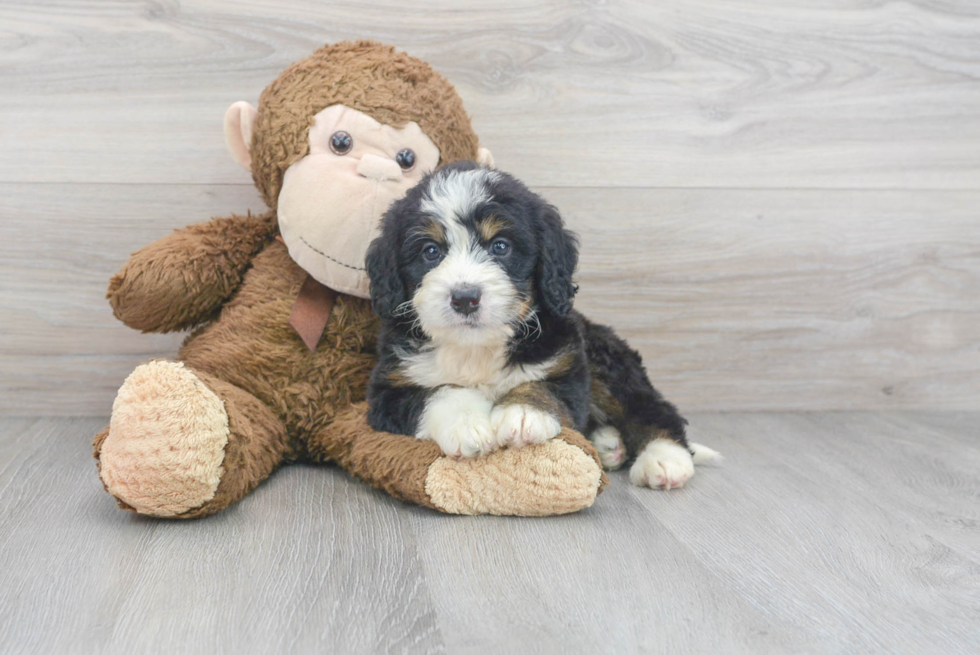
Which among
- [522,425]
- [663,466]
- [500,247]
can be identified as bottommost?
[663,466]

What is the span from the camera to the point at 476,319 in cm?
168

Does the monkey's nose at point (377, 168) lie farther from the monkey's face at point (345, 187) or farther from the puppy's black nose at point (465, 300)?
the puppy's black nose at point (465, 300)

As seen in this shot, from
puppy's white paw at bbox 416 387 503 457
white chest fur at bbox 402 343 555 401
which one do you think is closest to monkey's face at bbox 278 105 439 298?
white chest fur at bbox 402 343 555 401

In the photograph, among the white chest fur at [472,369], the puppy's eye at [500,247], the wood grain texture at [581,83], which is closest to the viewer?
the puppy's eye at [500,247]

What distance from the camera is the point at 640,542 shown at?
1657 mm

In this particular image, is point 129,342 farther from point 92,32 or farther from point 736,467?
point 736,467

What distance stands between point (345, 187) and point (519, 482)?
2.61ft

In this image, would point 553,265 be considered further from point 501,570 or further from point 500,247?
point 501,570

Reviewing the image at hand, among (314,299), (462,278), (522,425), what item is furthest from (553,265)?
(314,299)

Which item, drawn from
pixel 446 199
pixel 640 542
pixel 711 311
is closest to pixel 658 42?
pixel 711 311

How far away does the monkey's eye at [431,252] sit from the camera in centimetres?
176

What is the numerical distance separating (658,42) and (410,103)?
946mm

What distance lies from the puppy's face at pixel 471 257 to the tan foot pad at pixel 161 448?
17.3 inches

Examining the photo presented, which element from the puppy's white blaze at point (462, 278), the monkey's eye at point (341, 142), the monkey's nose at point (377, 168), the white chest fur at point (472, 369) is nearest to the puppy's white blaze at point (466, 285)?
the puppy's white blaze at point (462, 278)
